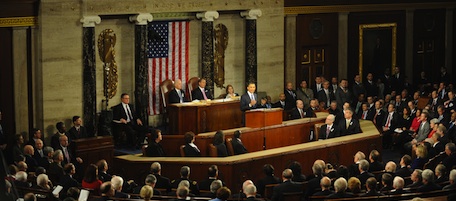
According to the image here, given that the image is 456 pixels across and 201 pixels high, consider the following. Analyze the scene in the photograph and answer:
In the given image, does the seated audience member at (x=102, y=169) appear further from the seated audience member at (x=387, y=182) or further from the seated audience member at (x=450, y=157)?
the seated audience member at (x=450, y=157)

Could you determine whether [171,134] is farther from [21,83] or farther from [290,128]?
[21,83]

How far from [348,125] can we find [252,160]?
353 centimetres

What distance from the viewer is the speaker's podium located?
17.5 metres

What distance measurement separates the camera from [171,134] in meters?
17.9

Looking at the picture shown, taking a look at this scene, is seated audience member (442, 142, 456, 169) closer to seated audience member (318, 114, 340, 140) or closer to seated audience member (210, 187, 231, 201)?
seated audience member (318, 114, 340, 140)

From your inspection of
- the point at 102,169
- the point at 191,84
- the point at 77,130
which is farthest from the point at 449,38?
the point at 102,169

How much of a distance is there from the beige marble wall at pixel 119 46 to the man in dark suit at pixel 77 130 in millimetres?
1366

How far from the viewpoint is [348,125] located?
18500 millimetres

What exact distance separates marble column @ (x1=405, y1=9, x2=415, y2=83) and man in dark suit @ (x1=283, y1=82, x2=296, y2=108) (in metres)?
6.13

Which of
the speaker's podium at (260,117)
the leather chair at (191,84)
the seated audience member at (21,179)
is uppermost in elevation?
the leather chair at (191,84)

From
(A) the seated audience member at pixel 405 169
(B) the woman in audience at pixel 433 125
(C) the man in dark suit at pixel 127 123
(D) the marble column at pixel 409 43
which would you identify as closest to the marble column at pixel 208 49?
(C) the man in dark suit at pixel 127 123

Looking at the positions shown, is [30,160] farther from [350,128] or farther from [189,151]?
[350,128]

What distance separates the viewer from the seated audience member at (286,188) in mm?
12295

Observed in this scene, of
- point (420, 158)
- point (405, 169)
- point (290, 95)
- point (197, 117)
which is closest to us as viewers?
point (405, 169)
